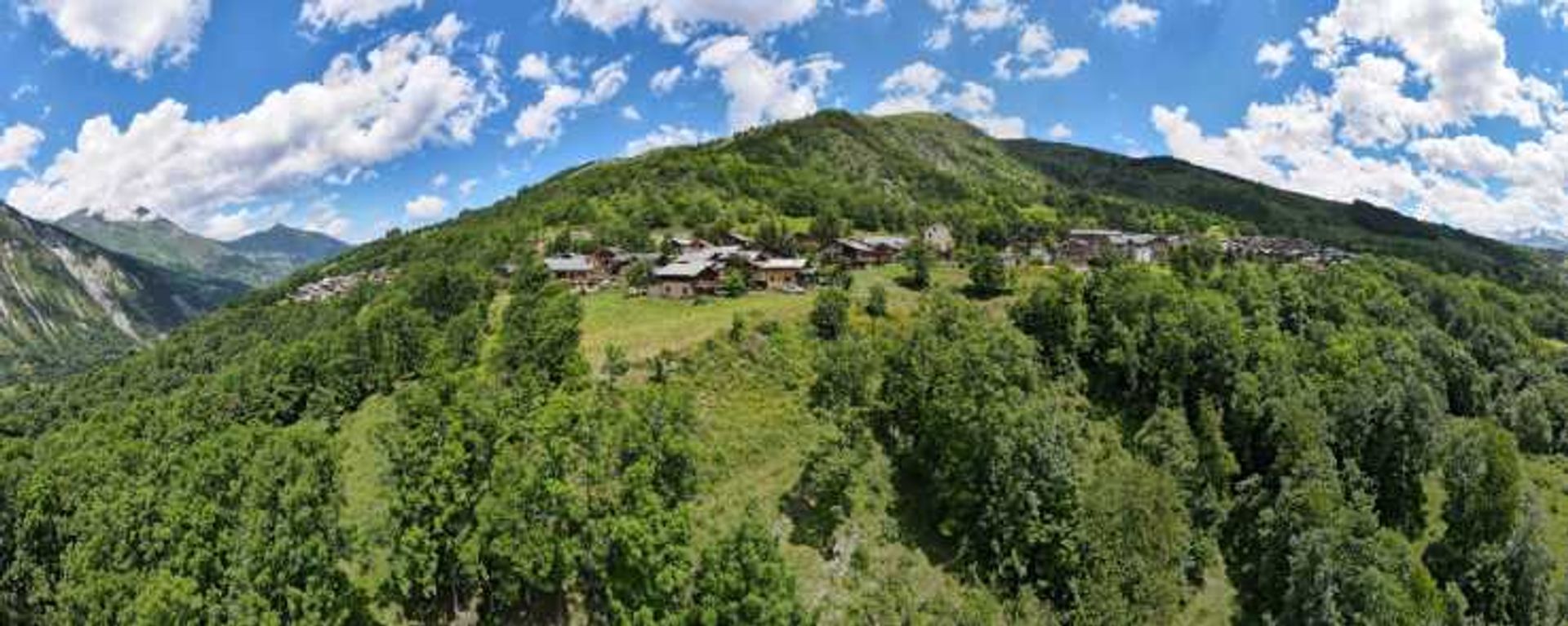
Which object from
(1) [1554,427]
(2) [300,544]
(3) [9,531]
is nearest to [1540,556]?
(1) [1554,427]

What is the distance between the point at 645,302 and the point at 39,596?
57.5 m

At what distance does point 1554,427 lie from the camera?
96062mm

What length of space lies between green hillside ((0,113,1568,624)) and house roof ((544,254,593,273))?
275 inches

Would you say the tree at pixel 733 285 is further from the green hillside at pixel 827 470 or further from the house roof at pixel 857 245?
the house roof at pixel 857 245

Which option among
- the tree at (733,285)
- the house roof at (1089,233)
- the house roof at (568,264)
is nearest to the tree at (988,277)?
the tree at (733,285)

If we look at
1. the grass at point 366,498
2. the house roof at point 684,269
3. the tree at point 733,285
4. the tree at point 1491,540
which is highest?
the house roof at point 684,269

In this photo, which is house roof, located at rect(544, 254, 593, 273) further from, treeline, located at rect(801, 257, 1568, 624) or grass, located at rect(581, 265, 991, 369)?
treeline, located at rect(801, 257, 1568, 624)

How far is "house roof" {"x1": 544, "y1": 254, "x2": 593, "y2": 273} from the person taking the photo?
112625mm

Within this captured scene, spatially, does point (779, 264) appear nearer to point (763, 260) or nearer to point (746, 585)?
point (763, 260)

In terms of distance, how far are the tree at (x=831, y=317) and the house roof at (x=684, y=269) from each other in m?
23.2

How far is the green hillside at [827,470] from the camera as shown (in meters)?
38.5

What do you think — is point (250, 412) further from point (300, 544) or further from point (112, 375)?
point (112, 375)

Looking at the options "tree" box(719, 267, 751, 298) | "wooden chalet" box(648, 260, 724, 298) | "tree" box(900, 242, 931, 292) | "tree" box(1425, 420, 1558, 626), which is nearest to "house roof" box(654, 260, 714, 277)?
"wooden chalet" box(648, 260, 724, 298)

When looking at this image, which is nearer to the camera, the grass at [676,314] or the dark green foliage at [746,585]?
the dark green foliage at [746,585]
